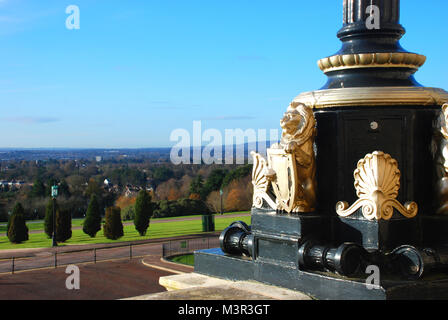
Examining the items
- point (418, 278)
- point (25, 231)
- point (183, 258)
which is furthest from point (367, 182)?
point (25, 231)

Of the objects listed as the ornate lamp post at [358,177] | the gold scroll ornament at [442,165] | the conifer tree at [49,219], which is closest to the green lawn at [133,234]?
the conifer tree at [49,219]

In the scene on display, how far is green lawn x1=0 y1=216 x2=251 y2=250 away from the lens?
28.1 metres

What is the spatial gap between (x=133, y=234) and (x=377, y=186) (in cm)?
2734

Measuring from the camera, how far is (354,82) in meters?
6.17

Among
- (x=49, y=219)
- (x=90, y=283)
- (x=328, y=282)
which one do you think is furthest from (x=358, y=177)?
(x=49, y=219)

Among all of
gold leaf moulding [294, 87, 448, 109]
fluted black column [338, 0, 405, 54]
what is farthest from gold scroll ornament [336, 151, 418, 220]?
fluted black column [338, 0, 405, 54]

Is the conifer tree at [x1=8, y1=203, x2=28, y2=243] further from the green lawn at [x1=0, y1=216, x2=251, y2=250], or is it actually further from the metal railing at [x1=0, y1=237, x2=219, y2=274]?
the metal railing at [x1=0, y1=237, x2=219, y2=274]

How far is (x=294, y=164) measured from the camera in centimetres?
586

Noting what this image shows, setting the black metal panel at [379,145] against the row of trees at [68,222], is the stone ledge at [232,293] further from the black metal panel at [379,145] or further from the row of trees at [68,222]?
the row of trees at [68,222]

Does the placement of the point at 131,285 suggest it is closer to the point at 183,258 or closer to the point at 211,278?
the point at 183,258

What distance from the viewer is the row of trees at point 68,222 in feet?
91.4

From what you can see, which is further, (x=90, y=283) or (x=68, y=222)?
(x=68, y=222)

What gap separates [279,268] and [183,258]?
17820mm

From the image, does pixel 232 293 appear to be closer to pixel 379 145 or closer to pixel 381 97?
pixel 379 145
